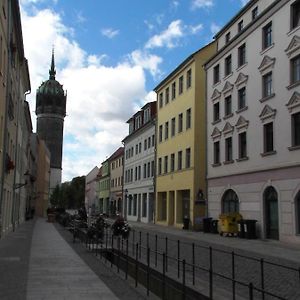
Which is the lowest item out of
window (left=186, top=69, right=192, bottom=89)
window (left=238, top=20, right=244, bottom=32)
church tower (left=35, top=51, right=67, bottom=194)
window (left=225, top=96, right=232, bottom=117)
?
window (left=225, top=96, right=232, bottom=117)

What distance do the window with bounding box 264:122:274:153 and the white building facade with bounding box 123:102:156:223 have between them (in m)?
26.5

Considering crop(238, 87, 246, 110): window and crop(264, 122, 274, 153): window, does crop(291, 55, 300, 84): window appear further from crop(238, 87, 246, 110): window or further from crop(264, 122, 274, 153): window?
crop(238, 87, 246, 110): window

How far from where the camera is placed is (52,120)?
410ft

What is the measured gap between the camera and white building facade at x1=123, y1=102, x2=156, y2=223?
5609 cm

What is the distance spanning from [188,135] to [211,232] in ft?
32.8

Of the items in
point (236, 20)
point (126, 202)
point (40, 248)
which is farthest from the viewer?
point (126, 202)

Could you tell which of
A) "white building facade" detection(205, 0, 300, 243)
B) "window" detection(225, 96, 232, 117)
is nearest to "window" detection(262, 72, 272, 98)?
"white building facade" detection(205, 0, 300, 243)

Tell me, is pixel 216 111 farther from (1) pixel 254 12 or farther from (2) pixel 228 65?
(1) pixel 254 12

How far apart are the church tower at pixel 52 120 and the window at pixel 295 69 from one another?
325 feet

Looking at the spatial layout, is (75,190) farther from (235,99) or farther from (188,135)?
(235,99)

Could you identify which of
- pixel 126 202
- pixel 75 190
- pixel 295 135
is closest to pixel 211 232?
pixel 295 135

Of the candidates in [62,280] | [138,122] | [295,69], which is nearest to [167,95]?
[138,122]

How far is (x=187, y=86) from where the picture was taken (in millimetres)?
44031

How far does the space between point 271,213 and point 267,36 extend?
10.1 meters
